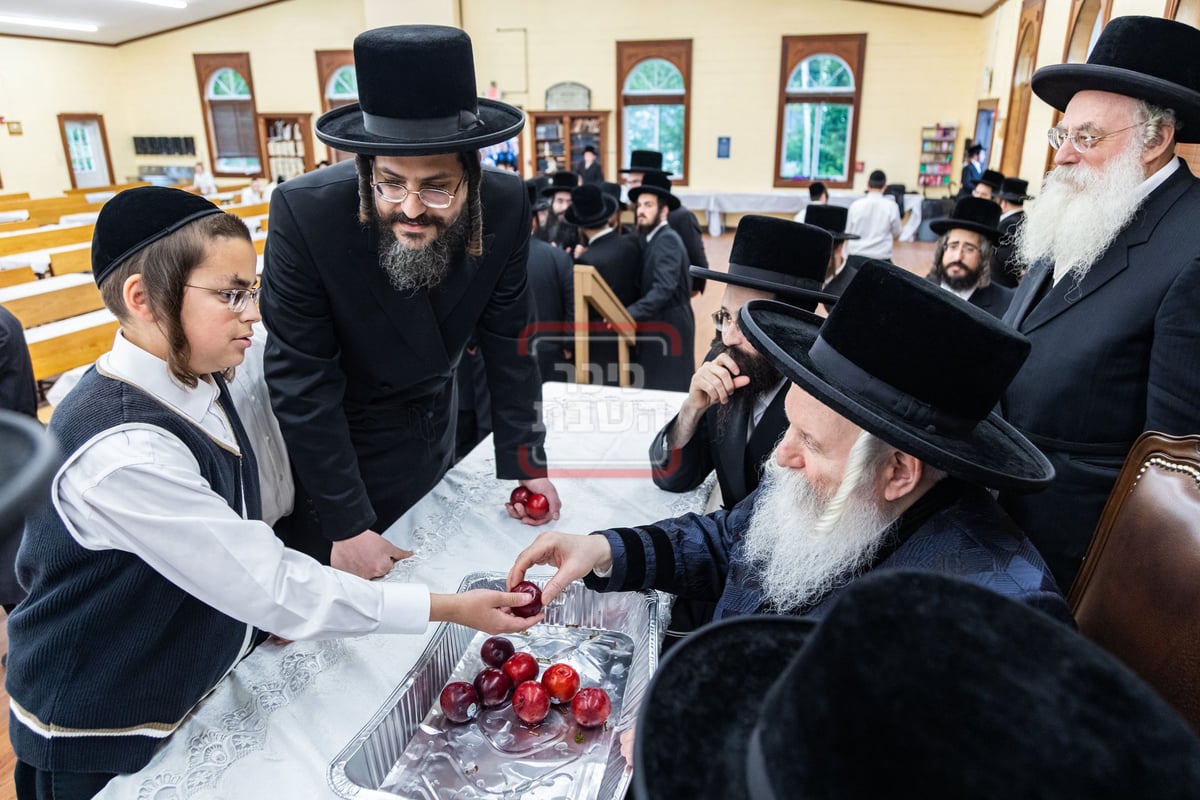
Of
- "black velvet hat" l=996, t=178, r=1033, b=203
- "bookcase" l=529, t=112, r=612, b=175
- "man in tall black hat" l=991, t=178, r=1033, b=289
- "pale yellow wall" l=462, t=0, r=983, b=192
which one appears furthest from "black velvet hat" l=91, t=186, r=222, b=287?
"pale yellow wall" l=462, t=0, r=983, b=192

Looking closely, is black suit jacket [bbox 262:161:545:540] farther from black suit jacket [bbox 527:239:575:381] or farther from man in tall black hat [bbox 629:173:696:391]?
man in tall black hat [bbox 629:173:696:391]

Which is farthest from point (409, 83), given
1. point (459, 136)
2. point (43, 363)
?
point (43, 363)

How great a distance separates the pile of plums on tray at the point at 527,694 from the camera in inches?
51.3

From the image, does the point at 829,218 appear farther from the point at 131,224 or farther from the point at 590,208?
the point at 131,224

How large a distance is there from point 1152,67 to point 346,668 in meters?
2.55

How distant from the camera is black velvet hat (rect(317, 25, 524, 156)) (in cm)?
169

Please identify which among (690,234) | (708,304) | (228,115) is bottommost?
(708,304)

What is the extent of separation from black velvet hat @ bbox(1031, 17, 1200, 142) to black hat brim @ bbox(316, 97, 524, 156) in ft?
5.35

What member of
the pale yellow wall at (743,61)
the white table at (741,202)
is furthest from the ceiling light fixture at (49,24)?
the white table at (741,202)

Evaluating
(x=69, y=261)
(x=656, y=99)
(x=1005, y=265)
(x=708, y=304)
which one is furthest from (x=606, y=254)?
(x=656, y=99)

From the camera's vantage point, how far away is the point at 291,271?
1862mm

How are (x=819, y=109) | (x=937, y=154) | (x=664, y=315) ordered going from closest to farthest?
1. (x=664, y=315)
2. (x=937, y=154)
3. (x=819, y=109)

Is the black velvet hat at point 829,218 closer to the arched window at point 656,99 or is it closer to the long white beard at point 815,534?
the long white beard at point 815,534

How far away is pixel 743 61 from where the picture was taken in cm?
1548
